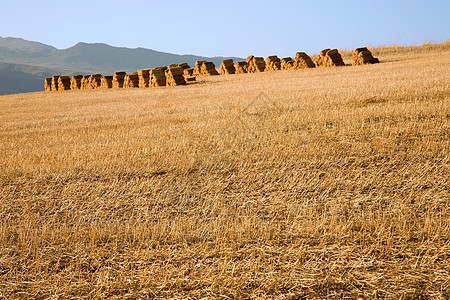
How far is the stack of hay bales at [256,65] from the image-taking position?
32.2 metres

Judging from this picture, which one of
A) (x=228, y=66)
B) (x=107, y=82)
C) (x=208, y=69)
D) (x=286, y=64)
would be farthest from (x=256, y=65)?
(x=107, y=82)

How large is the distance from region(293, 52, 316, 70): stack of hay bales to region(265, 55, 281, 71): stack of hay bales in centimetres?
186

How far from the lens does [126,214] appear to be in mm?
4453

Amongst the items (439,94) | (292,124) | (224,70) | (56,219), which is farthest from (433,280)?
(224,70)

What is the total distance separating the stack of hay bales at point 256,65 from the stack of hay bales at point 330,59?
5332mm

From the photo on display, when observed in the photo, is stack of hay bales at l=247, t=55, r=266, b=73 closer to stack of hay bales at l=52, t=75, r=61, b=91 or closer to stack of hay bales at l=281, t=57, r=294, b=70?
stack of hay bales at l=281, t=57, r=294, b=70

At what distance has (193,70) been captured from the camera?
35.4m

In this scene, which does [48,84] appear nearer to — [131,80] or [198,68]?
[131,80]

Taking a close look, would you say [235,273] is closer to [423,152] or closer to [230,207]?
[230,207]

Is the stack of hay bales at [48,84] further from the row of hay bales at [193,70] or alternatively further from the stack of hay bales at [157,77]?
the stack of hay bales at [157,77]

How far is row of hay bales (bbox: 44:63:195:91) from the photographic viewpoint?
25297 millimetres

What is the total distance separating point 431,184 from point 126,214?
3786 millimetres

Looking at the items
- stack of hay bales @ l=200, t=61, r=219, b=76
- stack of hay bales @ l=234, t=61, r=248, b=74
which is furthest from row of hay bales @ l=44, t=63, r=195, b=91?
stack of hay bales @ l=234, t=61, r=248, b=74

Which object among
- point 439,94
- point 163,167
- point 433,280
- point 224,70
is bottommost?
point 433,280
